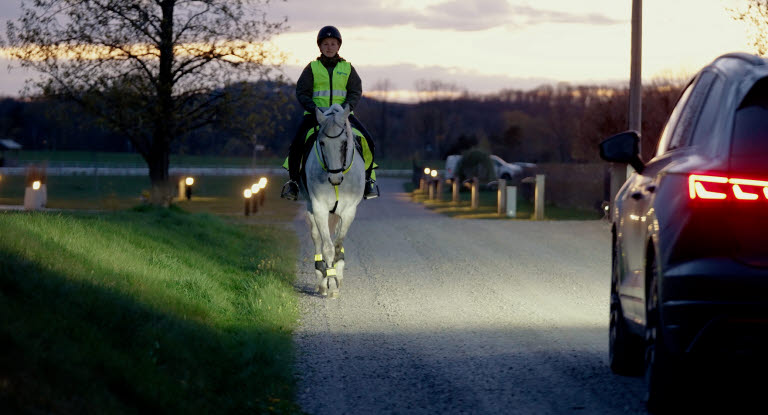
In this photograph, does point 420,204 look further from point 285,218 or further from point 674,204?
point 674,204

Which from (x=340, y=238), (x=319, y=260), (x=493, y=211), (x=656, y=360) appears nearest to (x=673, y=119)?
(x=656, y=360)

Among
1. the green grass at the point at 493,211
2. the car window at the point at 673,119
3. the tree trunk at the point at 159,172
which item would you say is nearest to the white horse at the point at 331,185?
the car window at the point at 673,119

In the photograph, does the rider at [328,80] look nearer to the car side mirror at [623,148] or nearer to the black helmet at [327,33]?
the black helmet at [327,33]

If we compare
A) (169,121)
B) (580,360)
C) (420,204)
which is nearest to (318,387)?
(580,360)

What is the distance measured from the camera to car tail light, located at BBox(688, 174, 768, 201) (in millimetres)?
5609

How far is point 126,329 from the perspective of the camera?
7871 mm

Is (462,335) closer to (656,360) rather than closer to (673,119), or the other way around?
(673,119)

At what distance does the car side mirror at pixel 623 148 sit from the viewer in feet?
25.2

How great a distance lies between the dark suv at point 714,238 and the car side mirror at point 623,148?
91cm

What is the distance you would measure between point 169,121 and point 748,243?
25657mm

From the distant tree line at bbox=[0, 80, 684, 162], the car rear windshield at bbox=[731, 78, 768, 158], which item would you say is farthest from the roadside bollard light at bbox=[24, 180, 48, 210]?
the car rear windshield at bbox=[731, 78, 768, 158]

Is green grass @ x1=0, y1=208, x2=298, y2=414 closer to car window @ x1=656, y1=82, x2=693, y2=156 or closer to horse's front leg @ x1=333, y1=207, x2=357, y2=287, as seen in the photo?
horse's front leg @ x1=333, y1=207, x2=357, y2=287

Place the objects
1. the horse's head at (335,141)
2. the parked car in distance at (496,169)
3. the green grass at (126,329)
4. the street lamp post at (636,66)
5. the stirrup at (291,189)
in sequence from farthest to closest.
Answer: the parked car in distance at (496,169) < the street lamp post at (636,66) < the stirrup at (291,189) < the horse's head at (335,141) < the green grass at (126,329)

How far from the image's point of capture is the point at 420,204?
142 feet
